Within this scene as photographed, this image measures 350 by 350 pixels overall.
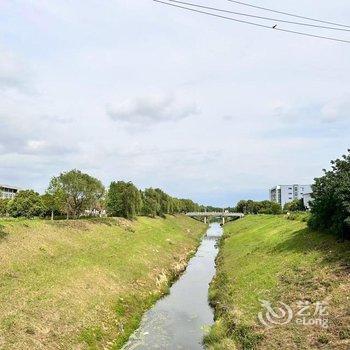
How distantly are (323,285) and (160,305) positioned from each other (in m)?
14.9

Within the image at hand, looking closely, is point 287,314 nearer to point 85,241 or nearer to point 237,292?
point 237,292

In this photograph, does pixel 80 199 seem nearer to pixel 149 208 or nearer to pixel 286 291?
pixel 149 208

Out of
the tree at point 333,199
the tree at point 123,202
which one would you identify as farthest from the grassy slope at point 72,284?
the tree at point 123,202

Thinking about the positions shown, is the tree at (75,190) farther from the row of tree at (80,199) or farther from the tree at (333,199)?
the tree at (333,199)

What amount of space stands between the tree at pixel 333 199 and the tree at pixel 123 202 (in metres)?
47.1

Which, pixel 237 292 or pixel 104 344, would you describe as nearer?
pixel 104 344

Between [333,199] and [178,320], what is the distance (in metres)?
18.7

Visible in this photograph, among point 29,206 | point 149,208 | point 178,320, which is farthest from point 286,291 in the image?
point 29,206

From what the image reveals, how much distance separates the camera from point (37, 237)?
45688 mm

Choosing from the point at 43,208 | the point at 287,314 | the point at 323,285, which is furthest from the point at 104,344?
the point at 43,208

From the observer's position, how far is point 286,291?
3056 centimetres

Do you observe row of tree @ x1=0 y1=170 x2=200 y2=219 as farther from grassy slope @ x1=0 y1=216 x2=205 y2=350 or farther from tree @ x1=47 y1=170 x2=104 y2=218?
grassy slope @ x1=0 y1=216 x2=205 y2=350

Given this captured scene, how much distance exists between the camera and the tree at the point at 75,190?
78938mm

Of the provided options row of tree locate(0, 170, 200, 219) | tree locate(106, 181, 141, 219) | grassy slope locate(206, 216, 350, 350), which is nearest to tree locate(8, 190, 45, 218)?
row of tree locate(0, 170, 200, 219)
